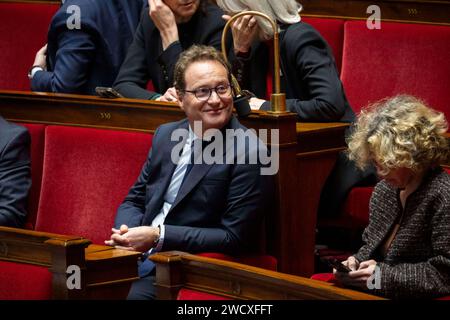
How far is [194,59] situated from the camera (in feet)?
5.70

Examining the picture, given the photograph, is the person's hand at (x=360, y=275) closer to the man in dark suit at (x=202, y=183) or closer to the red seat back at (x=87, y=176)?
the man in dark suit at (x=202, y=183)

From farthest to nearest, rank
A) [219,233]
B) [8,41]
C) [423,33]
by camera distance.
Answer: [8,41]
[423,33]
[219,233]

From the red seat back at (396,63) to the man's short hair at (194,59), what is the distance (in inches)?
27.2

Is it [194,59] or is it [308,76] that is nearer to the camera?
[194,59]

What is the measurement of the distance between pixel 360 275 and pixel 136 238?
0.43m

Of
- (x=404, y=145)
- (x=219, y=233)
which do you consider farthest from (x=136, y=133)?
(x=404, y=145)

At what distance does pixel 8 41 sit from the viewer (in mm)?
2758

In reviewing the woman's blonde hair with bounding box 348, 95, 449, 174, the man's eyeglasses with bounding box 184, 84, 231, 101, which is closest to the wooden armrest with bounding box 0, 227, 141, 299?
the man's eyeglasses with bounding box 184, 84, 231, 101

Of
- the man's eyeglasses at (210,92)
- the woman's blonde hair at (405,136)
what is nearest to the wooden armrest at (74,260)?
the man's eyeglasses at (210,92)

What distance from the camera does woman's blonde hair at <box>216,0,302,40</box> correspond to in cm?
207

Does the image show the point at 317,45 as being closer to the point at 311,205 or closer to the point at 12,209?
the point at 311,205

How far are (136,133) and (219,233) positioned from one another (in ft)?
1.15

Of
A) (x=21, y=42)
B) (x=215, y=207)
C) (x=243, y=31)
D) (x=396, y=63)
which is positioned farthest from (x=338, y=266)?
(x=21, y=42)

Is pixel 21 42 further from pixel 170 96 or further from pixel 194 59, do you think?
pixel 194 59
